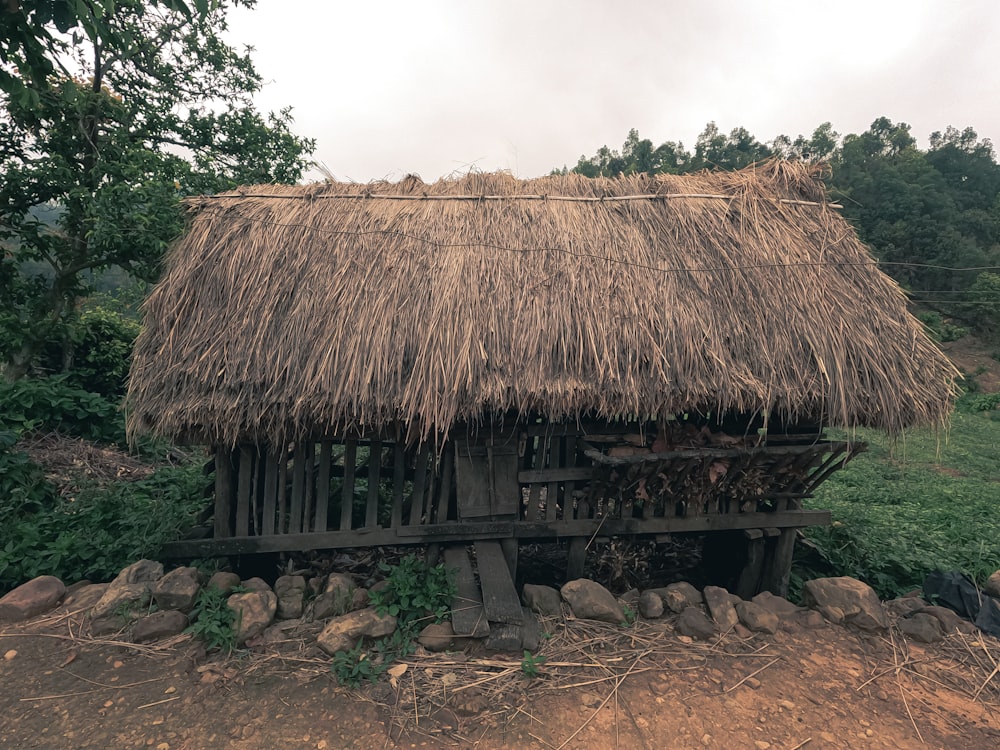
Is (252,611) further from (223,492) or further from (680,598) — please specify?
(680,598)

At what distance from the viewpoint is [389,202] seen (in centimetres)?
447

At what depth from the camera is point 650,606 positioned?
338cm

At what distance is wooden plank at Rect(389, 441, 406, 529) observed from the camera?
371 centimetres

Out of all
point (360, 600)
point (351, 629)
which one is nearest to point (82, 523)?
point (360, 600)

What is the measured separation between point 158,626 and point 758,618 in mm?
3899

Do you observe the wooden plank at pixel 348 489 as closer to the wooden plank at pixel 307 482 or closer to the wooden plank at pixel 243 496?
the wooden plank at pixel 307 482

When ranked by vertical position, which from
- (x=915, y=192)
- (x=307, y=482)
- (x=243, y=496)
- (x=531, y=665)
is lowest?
(x=531, y=665)

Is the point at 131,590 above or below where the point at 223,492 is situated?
below

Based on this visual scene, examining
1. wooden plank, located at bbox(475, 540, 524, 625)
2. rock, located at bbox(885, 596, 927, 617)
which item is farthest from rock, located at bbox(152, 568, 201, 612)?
rock, located at bbox(885, 596, 927, 617)

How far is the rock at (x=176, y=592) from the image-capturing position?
3.13 meters

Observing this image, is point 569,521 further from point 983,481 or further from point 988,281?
point 988,281

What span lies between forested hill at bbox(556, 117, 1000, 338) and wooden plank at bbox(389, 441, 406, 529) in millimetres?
17537

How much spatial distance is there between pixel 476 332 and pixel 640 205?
2138 millimetres

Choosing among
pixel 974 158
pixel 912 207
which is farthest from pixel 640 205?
pixel 974 158
